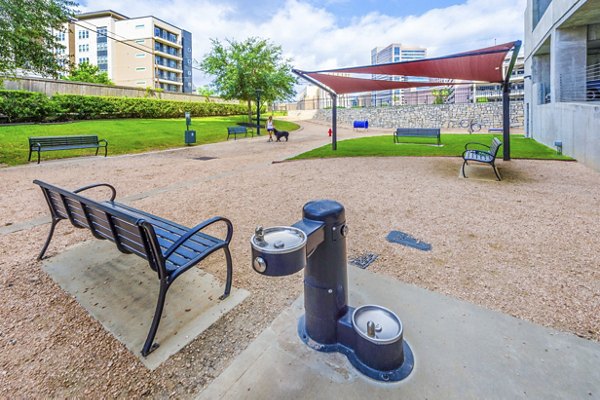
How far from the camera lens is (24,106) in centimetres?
1842

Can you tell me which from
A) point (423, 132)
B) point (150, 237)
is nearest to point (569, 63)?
point (423, 132)

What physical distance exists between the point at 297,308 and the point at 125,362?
118cm

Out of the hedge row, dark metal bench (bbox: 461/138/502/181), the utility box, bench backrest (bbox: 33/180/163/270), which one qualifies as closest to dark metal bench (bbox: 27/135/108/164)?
the utility box

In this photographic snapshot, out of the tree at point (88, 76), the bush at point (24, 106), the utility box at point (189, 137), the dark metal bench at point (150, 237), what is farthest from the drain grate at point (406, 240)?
the tree at point (88, 76)

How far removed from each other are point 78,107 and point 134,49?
153ft

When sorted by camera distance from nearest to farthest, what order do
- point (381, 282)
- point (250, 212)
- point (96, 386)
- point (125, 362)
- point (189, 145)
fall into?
1. point (96, 386)
2. point (125, 362)
3. point (381, 282)
4. point (250, 212)
5. point (189, 145)

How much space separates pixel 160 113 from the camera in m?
28.0

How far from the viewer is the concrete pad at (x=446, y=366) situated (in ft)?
5.54

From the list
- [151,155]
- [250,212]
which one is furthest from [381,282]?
[151,155]

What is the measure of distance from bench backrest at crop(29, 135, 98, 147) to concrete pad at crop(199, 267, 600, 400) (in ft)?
38.7

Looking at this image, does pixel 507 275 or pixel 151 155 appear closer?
pixel 507 275

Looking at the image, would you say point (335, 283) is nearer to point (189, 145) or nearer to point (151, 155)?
point (151, 155)

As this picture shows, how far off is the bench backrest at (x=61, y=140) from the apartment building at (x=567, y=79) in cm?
1550

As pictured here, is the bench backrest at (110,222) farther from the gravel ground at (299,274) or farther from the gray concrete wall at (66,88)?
the gray concrete wall at (66,88)
